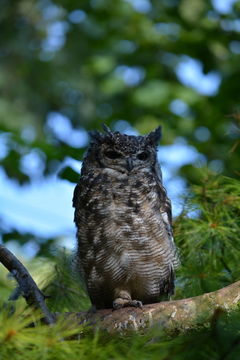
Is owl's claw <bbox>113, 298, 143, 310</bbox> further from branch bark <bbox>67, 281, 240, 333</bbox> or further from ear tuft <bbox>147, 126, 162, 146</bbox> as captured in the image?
ear tuft <bbox>147, 126, 162, 146</bbox>

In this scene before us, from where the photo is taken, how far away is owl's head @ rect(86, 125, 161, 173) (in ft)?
11.1

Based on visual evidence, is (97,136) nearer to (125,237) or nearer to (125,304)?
(125,237)

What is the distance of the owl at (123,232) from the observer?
2996 mm

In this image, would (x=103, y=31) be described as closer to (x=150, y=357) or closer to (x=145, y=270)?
(x=145, y=270)

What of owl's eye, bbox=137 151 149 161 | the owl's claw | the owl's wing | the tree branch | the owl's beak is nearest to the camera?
the tree branch

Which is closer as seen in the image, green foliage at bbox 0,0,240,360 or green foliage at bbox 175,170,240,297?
green foliage at bbox 175,170,240,297

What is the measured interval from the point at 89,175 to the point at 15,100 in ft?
13.1

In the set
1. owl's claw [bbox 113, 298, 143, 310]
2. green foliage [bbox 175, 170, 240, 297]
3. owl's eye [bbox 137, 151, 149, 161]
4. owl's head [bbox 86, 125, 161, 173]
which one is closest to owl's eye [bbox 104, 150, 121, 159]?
owl's head [bbox 86, 125, 161, 173]

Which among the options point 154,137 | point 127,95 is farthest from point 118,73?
point 154,137

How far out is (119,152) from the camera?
3.41 meters

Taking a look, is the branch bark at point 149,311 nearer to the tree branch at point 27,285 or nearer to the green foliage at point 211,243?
the tree branch at point 27,285

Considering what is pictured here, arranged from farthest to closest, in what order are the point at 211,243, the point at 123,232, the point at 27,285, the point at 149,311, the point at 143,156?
the point at 143,156 → the point at 211,243 → the point at 123,232 → the point at 149,311 → the point at 27,285

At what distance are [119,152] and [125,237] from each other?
0.60 metres

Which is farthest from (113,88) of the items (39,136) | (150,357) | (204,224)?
(150,357)
